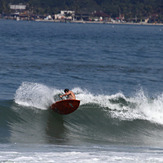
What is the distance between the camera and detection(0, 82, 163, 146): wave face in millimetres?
15602

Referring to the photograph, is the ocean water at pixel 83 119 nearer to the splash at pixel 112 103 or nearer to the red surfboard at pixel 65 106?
the splash at pixel 112 103

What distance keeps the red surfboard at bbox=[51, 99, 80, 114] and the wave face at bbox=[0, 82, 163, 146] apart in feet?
1.29

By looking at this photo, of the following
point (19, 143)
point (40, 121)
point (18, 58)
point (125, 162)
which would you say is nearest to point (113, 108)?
point (40, 121)

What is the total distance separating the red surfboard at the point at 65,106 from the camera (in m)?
17.1

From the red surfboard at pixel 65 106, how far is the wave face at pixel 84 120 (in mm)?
393

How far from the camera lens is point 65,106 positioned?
17406 millimetres

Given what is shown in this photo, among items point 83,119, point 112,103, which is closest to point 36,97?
point 83,119

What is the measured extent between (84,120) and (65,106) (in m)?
1.71

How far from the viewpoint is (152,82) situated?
1169 inches

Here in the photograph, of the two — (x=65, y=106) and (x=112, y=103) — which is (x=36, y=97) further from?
(x=112, y=103)

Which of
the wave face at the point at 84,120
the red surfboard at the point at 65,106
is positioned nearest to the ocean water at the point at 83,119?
the wave face at the point at 84,120

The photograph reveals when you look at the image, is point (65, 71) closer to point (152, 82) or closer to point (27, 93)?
point (152, 82)

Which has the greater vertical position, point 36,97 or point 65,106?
point 65,106

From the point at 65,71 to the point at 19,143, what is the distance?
19424mm
